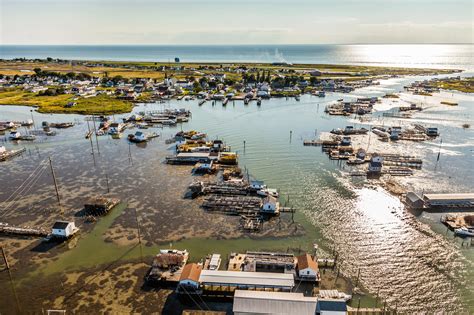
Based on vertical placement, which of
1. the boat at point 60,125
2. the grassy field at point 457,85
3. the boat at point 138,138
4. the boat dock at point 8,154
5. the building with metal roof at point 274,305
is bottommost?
the building with metal roof at point 274,305

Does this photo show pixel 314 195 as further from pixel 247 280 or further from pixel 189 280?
pixel 189 280

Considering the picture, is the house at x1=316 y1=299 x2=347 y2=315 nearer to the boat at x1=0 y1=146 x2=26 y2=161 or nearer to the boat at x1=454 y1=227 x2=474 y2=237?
the boat at x1=454 y1=227 x2=474 y2=237

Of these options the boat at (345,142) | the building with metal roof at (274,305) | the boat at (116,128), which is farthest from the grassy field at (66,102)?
the building with metal roof at (274,305)

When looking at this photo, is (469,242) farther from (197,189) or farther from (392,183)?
(197,189)

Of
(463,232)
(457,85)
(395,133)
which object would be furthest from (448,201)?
(457,85)

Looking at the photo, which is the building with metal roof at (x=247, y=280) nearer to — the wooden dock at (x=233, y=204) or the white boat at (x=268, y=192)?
the wooden dock at (x=233, y=204)

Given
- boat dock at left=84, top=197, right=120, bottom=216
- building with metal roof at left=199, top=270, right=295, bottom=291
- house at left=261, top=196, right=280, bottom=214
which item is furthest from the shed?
boat dock at left=84, top=197, right=120, bottom=216

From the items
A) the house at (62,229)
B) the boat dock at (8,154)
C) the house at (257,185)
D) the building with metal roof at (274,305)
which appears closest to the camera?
the building with metal roof at (274,305)
